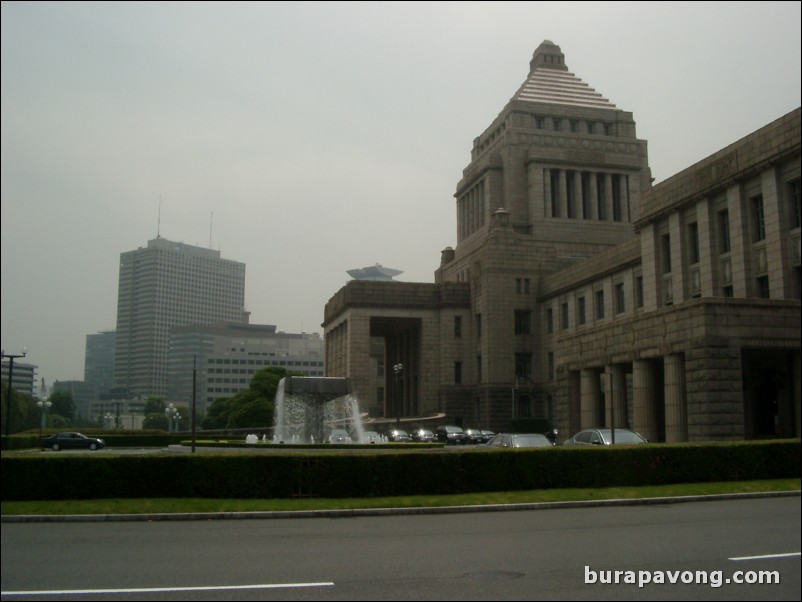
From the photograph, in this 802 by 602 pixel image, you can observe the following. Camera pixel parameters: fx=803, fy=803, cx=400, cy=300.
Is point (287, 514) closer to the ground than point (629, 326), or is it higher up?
closer to the ground

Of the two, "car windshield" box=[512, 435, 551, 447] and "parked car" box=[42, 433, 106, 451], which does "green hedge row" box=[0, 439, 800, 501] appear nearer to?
"car windshield" box=[512, 435, 551, 447]

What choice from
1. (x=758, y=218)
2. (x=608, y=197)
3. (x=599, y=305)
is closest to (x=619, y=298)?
(x=599, y=305)

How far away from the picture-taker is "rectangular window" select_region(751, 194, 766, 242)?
42.1 m

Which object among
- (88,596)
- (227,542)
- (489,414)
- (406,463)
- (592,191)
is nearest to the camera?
(88,596)

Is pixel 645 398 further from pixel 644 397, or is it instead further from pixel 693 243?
pixel 693 243

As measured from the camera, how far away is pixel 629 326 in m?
39.8

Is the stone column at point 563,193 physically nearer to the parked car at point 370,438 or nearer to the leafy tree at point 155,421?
the parked car at point 370,438

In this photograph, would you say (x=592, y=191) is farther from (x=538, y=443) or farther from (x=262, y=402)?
(x=538, y=443)

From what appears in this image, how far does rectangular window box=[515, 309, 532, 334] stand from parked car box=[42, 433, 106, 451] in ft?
134

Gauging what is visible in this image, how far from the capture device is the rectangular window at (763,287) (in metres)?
41.7

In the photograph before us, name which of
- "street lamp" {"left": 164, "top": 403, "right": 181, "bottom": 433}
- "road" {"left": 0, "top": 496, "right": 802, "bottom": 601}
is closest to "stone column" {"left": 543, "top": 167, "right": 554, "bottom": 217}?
"street lamp" {"left": 164, "top": 403, "right": 181, "bottom": 433}

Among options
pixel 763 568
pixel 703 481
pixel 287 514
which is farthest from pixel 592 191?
pixel 763 568

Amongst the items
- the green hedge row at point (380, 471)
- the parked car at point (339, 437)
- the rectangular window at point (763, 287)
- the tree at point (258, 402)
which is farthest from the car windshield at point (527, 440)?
the tree at point (258, 402)

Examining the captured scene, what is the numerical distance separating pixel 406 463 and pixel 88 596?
41.6ft
